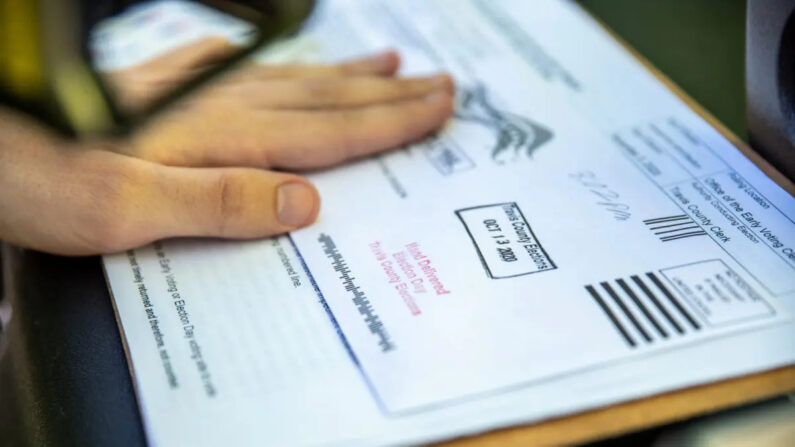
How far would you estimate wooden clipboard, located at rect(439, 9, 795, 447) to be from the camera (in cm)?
32

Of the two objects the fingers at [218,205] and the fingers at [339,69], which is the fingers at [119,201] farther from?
the fingers at [339,69]

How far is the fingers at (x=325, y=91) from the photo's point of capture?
0.49 meters

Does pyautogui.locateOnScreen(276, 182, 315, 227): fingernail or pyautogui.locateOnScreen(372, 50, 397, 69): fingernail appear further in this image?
pyautogui.locateOnScreen(372, 50, 397, 69): fingernail

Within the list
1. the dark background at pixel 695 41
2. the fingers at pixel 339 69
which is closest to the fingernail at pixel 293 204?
the fingers at pixel 339 69

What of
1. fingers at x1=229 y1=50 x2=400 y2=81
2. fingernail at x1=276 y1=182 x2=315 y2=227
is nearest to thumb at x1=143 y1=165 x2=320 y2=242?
fingernail at x1=276 y1=182 x2=315 y2=227

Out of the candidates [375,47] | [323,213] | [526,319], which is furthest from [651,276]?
[375,47]

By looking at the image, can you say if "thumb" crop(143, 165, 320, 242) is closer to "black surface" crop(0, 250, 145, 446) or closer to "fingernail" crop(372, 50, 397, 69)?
"black surface" crop(0, 250, 145, 446)

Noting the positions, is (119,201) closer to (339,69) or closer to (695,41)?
(339,69)

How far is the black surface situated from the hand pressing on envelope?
0.07ft

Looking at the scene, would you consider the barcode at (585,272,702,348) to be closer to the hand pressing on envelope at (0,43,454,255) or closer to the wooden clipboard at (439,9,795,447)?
the wooden clipboard at (439,9,795,447)

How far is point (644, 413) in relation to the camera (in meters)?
0.33

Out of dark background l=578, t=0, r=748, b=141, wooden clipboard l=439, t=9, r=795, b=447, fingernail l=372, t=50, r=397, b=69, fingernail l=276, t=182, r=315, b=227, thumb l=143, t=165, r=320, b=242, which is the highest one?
thumb l=143, t=165, r=320, b=242

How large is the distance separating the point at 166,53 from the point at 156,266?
172 mm

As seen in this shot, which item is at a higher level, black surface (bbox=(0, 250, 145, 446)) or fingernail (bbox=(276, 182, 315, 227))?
black surface (bbox=(0, 250, 145, 446))
